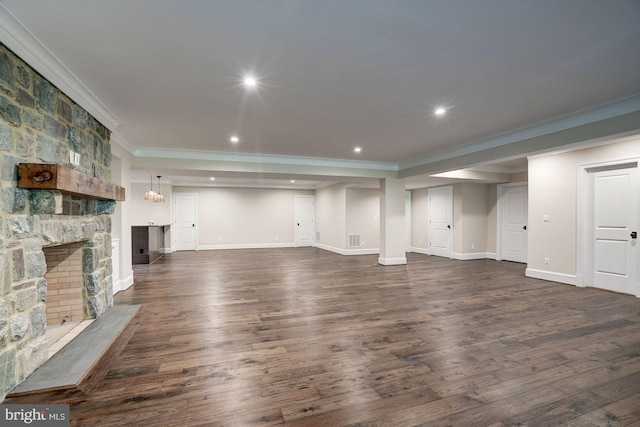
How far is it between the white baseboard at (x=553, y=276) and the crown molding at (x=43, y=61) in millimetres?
7351

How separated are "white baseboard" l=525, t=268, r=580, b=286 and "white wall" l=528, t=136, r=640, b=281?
35 mm

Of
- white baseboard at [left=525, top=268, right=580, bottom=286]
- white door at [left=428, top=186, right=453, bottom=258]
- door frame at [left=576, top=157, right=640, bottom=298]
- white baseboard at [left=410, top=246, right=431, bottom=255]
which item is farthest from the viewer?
white baseboard at [left=410, top=246, right=431, bottom=255]

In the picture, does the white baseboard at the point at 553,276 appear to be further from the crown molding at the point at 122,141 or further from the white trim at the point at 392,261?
the crown molding at the point at 122,141

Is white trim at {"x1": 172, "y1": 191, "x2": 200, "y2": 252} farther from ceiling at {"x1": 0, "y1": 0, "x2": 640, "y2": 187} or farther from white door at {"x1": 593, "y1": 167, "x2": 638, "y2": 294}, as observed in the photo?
white door at {"x1": 593, "y1": 167, "x2": 638, "y2": 294}

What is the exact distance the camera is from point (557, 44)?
84.2 inches

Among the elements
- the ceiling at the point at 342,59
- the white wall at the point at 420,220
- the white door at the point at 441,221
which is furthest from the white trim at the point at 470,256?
the ceiling at the point at 342,59

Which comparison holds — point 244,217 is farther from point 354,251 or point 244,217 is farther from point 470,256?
point 470,256

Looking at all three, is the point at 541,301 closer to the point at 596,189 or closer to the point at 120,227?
the point at 596,189

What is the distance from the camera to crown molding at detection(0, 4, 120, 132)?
1908 mm

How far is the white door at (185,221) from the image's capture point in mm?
10070

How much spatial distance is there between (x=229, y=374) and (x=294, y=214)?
897 centimetres

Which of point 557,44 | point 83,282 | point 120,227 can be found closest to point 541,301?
point 557,44

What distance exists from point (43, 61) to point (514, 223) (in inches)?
359

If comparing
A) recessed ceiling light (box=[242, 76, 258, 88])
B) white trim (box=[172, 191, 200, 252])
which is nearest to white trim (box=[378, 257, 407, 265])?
recessed ceiling light (box=[242, 76, 258, 88])
